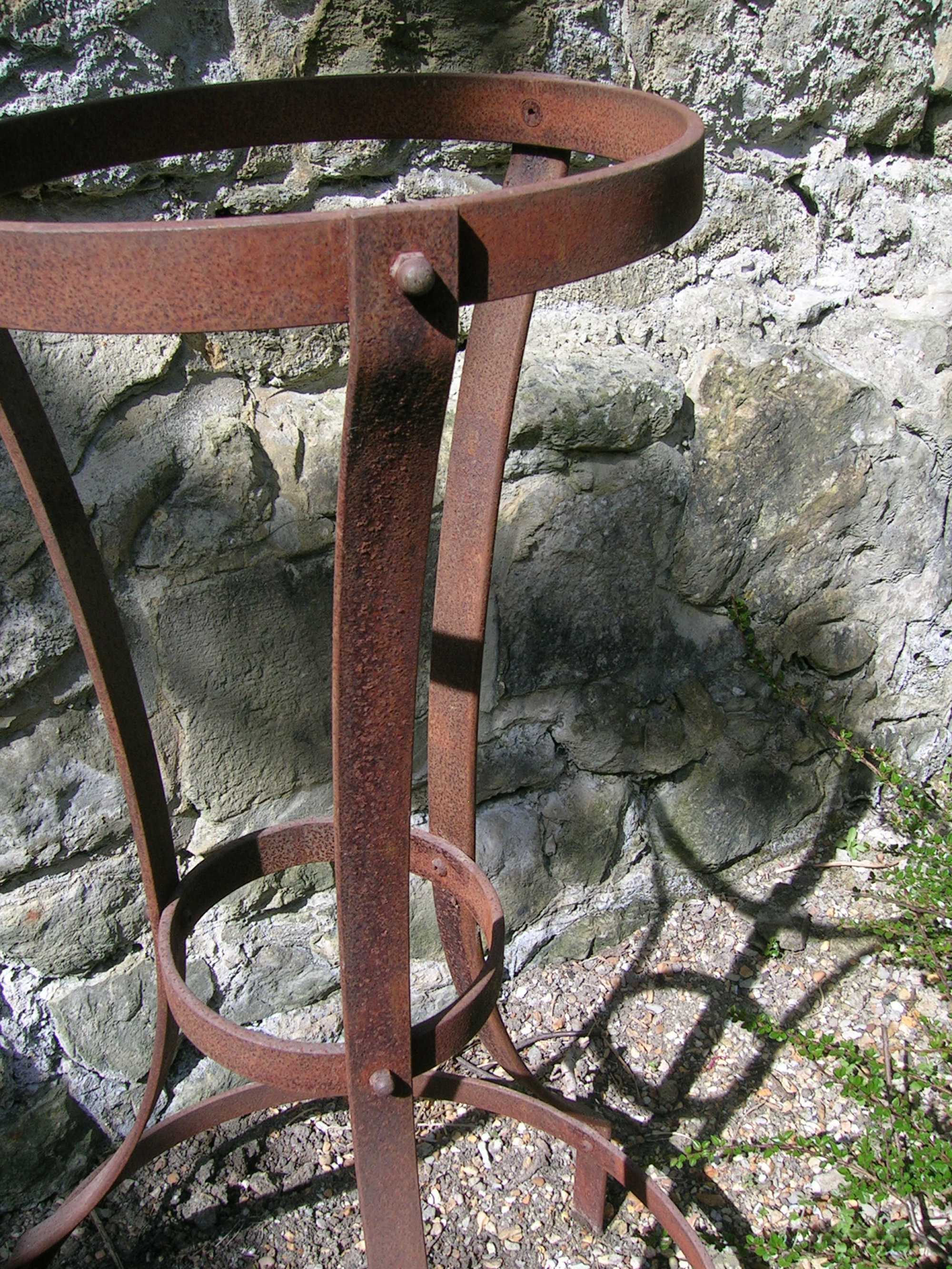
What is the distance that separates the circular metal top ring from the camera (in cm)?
68

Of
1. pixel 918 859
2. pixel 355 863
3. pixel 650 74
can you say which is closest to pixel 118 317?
pixel 355 863

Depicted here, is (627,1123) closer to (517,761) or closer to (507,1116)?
(507,1116)

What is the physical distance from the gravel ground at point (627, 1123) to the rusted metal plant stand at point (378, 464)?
0.13 metres

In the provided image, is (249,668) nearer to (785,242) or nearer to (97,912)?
(97,912)

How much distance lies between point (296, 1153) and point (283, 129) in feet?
4.45

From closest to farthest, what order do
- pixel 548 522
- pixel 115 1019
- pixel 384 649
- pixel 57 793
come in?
1. pixel 384 649
2. pixel 57 793
3. pixel 115 1019
4. pixel 548 522

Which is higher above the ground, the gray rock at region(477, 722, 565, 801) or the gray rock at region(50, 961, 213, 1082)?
the gray rock at region(477, 722, 565, 801)

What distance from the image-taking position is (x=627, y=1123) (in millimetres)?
1704

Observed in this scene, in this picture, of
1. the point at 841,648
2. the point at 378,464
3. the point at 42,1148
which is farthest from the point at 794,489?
the point at 42,1148

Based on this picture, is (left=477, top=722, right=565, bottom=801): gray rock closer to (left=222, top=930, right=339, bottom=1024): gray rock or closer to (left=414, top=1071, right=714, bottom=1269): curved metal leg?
(left=222, top=930, right=339, bottom=1024): gray rock

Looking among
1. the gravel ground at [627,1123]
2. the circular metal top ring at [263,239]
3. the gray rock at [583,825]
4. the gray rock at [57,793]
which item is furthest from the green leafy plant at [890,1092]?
the circular metal top ring at [263,239]

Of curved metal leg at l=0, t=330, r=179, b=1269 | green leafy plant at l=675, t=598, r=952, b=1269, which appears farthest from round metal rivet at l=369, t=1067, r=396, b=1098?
green leafy plant at l=675, t=598, r=952, b=1269

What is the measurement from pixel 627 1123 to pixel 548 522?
35.7 inches

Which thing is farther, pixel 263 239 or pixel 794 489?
pixel 794 489
